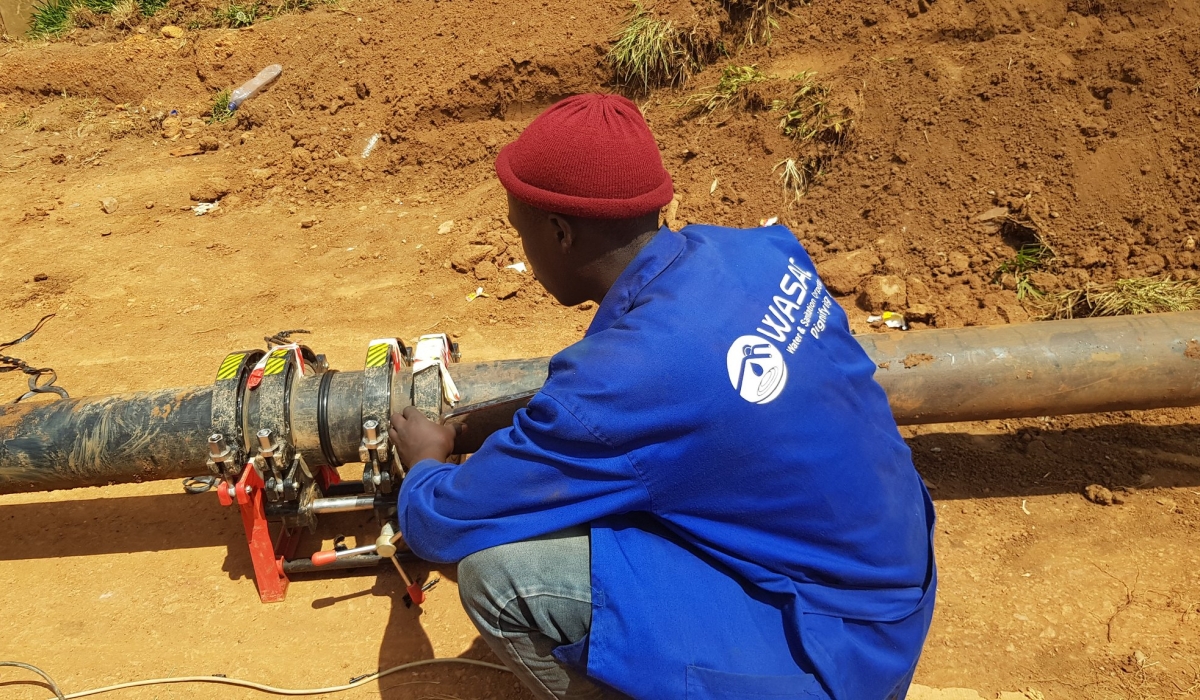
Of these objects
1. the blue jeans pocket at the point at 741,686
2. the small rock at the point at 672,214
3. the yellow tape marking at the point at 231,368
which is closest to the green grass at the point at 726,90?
the small rock at the point at 672,214

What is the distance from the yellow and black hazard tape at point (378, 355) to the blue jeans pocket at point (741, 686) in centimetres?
156

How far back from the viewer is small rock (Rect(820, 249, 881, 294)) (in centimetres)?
437

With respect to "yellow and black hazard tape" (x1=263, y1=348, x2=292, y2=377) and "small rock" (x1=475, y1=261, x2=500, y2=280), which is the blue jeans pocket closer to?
"yellow and black hazard tape" (x1=263, y1=348, x2=292, y2=377)

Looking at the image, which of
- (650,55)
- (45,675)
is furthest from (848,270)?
(45,675)

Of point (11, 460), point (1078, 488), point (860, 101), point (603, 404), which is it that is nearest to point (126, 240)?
point (11, 460)

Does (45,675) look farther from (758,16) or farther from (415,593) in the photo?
(758,16)

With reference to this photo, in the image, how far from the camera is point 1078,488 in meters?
3.22

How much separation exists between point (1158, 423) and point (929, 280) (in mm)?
1291

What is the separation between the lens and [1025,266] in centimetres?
424

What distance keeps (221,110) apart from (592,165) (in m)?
7.31

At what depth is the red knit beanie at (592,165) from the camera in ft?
5.79

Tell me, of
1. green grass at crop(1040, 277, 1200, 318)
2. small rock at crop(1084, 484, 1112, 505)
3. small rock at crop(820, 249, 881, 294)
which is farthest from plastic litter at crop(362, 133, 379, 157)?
small rock at crop(1084, 484, 1112, 505)

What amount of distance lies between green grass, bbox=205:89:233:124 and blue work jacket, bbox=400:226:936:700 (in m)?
7.21

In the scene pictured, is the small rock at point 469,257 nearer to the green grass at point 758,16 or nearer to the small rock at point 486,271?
the small rock at point 486,271
